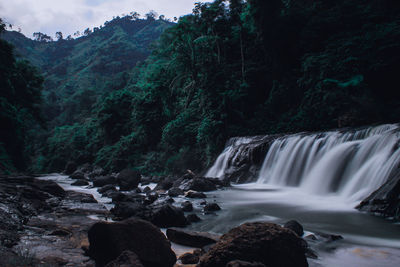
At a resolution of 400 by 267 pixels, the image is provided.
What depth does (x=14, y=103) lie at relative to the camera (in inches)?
800

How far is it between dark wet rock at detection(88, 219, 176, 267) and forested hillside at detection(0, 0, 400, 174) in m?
10.8

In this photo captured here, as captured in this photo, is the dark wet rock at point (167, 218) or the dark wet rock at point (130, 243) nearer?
the dark wet rock at point (130, 243)

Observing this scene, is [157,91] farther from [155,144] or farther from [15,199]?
[15,199]

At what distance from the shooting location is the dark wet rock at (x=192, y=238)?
159 inches

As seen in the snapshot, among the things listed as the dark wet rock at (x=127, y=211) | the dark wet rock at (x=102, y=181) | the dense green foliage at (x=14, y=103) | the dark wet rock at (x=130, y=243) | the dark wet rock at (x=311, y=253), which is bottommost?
the dark wet rock at (x=102, y=181)

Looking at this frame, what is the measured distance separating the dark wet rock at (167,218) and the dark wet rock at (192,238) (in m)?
0.94

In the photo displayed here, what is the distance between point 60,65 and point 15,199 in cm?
9256

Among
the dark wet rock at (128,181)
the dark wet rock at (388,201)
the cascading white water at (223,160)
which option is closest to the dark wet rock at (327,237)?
the dark wet rock at (388,201)

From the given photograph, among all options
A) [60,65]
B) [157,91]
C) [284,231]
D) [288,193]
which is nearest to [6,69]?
[157,91]

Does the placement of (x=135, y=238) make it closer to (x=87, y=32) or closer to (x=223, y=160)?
(x=223, y=160)

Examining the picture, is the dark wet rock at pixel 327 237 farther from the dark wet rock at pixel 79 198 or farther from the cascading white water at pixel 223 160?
the cascading white water at pixel 223 160

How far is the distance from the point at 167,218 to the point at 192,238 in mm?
1251

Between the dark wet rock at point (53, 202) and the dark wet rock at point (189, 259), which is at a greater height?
the dark wet rock at point (189, 259)

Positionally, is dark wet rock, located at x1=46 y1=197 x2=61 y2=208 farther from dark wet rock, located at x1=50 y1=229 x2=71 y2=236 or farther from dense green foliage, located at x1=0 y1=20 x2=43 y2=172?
dense green foliage, located at x1=0 y1=20 x2=43 y2=172
